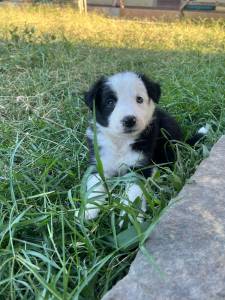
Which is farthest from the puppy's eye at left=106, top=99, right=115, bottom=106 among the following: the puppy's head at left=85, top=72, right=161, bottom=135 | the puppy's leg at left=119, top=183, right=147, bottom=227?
the puppy's leg at left=119, top=183, right=147, bottom=227

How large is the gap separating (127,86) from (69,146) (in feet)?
2.51

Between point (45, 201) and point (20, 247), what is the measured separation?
0.35 metres

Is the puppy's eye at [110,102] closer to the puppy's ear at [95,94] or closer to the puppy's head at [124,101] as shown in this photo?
the puppy's head at [124,101]

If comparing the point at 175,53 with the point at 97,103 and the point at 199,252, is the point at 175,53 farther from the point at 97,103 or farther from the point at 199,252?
the point at 199,252

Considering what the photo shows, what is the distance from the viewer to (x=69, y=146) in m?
3.56

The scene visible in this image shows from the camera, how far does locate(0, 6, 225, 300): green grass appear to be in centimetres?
215

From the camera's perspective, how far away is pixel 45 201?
256 centimetres

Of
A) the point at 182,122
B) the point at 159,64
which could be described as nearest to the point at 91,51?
the point at 159,64

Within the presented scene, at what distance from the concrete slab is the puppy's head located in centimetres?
63

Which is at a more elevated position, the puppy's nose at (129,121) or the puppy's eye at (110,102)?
the puppy's eye at (110,102)

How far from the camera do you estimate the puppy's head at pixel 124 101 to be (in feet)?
9.50

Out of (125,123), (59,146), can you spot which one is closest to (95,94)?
(125,123)

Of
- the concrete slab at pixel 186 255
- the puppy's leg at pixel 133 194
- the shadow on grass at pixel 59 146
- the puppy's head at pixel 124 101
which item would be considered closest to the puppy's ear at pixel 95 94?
the puppy's head at pixel 124 101

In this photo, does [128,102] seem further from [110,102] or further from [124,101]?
[110,102]
